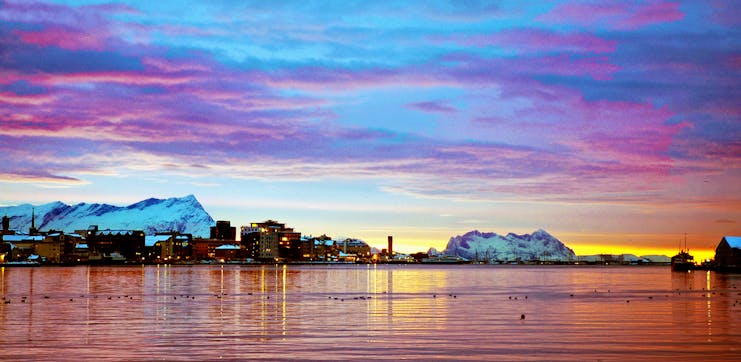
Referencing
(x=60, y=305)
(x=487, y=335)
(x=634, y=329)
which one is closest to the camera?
(x=487, y=335)

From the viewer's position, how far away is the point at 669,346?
141ft

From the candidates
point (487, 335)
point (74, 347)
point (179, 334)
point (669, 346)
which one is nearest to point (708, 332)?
point (669, 346)

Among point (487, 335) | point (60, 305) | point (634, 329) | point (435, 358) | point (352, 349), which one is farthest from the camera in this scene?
point (60, 305)

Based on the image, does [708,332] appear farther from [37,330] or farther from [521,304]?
[37,330]

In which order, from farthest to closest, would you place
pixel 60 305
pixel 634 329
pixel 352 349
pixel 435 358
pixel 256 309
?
pixel 60 305 < pixel 256 309 < pixel 634 329 < pixel 352 349 < pixel 435 358

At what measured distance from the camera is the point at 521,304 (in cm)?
7831

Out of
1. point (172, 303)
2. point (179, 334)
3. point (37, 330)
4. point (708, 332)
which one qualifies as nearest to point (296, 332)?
point (179, 334)

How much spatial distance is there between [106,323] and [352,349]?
2179cm

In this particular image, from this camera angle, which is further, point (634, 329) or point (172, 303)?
point (172, 303)

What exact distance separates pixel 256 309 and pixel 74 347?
28.2 meters

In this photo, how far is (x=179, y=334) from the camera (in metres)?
48.7

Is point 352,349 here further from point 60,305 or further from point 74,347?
point 60,305

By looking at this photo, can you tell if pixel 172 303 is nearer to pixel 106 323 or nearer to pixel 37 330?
pixel 106 323

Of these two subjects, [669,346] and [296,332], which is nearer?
[669,346]
